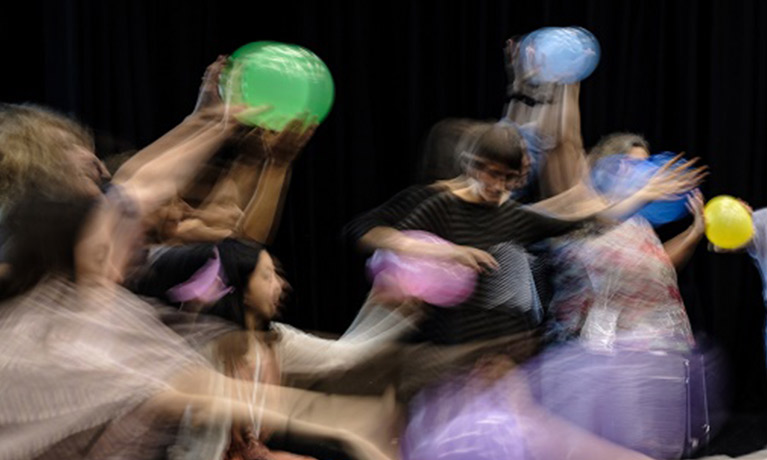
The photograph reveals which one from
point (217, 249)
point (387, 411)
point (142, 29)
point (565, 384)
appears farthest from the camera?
point (142, 29)

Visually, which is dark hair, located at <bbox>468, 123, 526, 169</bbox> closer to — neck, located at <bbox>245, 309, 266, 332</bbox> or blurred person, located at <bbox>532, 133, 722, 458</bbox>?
blurred person, located at <bbox>532, 133, 722, 458</bbox>

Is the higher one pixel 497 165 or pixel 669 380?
pixel 497 165

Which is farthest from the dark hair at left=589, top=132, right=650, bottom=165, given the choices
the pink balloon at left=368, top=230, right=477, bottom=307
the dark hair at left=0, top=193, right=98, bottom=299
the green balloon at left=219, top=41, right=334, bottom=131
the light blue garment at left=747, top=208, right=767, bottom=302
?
the dark hair at left=0, top=193, right=98, bottom=299

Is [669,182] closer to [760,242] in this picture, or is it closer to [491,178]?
[491,178]

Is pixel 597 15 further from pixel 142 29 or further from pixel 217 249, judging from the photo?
pixel 217 249

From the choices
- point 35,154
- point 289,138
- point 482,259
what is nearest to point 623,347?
point 482,259

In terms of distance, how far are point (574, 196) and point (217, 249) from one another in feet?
3.27

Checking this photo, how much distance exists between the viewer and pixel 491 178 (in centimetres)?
224

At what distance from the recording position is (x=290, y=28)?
460cm

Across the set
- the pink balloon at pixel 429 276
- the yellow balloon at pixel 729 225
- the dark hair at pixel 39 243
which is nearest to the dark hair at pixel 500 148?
the pink balloon at pixel 429 276

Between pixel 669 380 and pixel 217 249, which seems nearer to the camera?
pixel 217 249

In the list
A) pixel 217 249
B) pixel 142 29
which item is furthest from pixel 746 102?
pixel 217 249

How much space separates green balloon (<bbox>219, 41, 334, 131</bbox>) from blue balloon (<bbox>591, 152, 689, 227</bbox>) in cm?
98

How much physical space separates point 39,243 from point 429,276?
1.08 m
